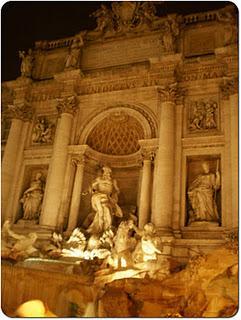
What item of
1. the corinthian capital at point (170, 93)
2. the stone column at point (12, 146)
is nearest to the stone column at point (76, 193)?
the stone column at point (12, 146)

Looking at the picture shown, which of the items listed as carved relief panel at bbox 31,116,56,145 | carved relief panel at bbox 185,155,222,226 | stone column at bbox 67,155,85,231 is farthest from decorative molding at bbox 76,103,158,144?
carved relief panel at bbox 185,155,222,226

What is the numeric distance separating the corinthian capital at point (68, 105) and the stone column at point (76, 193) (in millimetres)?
2257

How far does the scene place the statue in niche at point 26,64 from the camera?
1866cm

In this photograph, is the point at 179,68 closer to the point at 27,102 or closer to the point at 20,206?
the point at 27,102

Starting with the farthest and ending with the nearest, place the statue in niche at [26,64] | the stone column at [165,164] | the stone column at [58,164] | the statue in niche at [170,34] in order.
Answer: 1. the statue in niche at [26,64]
2. the statue in niche at [170,34]
3. the stone column at [58,164]
4. the stone column at [165,164]

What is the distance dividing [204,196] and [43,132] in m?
7.91

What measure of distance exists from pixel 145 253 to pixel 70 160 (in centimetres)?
599

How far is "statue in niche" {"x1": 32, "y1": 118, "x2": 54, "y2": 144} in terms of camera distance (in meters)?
17.3

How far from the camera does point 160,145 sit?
566 inches

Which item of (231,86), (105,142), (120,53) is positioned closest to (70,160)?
(105,142)

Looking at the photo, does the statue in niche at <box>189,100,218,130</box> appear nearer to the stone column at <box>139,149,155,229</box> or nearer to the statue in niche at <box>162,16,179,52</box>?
the stone column at <box>139,149,155,229</box>

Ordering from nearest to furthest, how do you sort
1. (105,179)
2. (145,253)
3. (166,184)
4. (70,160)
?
(145,253)
(166,184)
(105,179)
(70,160)

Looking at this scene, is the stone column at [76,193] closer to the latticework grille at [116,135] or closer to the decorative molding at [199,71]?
the latticework grille at [116,135]

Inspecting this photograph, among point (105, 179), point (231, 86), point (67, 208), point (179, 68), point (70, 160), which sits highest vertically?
point (179, 68)
